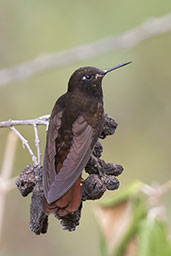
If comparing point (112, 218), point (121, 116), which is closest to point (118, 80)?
point (121, 116)

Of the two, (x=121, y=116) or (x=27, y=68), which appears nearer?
(x=27, y=68)

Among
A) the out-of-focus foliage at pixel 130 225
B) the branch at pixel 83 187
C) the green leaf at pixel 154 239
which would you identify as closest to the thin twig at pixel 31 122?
the branch at pixel 83 187

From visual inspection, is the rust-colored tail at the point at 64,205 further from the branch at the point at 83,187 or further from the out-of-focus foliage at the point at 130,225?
the out-of-focus foliage at the point at 130,225

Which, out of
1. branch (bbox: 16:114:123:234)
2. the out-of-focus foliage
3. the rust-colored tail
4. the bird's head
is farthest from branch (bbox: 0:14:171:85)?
the rust-colored tail

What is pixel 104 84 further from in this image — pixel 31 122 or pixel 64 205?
pixel 64 205

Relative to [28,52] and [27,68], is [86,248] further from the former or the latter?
[27,68]

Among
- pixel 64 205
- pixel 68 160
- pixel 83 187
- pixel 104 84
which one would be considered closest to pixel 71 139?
pixel 68 160

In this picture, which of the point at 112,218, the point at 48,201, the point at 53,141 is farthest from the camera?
the point at 112,218
